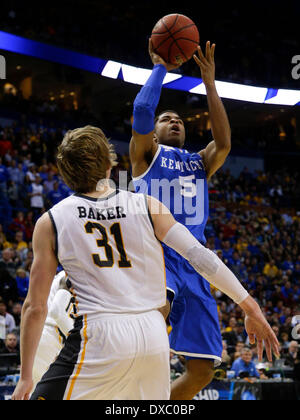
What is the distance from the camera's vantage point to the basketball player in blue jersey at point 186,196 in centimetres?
367

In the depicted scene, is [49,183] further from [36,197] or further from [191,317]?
[191,317]

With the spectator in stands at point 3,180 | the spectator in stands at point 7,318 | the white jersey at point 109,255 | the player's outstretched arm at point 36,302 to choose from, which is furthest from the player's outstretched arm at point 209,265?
the spectator in stands at point 3,180

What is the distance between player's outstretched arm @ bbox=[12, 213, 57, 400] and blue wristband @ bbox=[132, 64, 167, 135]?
139 cm

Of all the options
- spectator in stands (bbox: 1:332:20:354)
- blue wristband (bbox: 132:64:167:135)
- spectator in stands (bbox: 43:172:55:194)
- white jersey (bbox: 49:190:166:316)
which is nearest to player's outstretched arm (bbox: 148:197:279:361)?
white jersey (bbox: 49:190:166:316)

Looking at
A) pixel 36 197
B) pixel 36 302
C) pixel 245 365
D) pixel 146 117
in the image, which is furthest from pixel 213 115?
pixel 36 197

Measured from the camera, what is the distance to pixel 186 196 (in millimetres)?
3994

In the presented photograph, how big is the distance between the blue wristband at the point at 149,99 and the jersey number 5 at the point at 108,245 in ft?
4.46

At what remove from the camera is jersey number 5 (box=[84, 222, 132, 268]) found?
2.21 metres

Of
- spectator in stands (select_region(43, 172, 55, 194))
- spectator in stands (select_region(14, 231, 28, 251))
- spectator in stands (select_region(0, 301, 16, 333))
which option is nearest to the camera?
spectator in stands (select_region(0, 301, 16, 333))

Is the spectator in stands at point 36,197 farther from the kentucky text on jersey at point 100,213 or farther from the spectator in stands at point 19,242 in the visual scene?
the kentucky text on jersey at point 100,213

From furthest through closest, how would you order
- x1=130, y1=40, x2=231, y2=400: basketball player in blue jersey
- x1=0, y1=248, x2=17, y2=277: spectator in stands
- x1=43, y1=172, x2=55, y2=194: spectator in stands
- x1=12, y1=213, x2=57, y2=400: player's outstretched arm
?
x1=43, y1=172, x2=55, y2=194: spectator in stands < x1=0, y1=248, x2=17, y2=277: spectator in stands < x1=130, y1=40, x2=231, y2=400: basketball player in blue jersey < x1=12, y1=213, x2=57, y2=400: player's outstretched arm

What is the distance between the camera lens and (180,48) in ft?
13.1

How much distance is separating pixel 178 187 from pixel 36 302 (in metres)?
1.96

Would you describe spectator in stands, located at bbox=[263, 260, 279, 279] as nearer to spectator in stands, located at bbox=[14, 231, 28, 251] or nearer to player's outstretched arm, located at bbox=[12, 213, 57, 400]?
spectator in stands, located at bbox=[14, 231, 28, 251]
